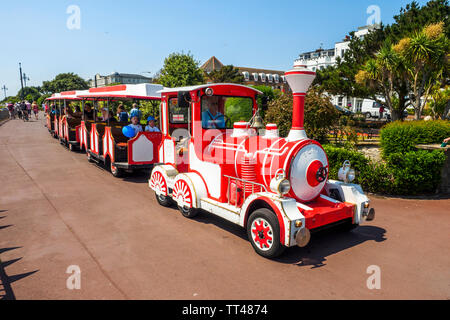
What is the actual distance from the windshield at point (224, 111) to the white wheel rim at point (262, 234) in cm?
220

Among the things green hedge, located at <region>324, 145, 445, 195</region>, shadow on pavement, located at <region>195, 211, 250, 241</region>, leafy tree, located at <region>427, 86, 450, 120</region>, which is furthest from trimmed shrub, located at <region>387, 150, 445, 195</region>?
leafy tree, located at <region>427, 86, 450, 120</region>

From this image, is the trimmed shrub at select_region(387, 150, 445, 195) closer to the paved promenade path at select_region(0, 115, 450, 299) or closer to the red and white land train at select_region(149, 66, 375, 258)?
the paved promenade path at select_region(0, 115, 450, 299)

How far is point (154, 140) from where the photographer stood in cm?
948

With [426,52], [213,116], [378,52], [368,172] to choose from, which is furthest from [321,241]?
[378,52]

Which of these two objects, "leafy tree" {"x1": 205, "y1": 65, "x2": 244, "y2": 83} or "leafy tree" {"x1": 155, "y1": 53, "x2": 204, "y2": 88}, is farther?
"leafy tree" {"x1": 205, "y1": 65, "x2": 244, "y2": 83}

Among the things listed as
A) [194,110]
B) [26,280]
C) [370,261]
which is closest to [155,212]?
[194,110]

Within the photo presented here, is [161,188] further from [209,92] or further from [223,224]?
[209,92]

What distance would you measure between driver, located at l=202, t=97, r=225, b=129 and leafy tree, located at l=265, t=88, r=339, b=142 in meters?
4.76

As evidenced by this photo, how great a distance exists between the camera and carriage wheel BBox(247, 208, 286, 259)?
4234 mm

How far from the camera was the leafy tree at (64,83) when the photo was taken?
73.1 m

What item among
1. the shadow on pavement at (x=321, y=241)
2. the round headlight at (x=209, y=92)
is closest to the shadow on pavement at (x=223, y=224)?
the shadow on pavement at (x=321, y=241)

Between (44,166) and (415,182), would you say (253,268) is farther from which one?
(44,166)

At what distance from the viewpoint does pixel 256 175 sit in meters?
5.00

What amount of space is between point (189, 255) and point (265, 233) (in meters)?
1.18
